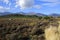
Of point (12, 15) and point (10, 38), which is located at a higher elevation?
point (10, 38)

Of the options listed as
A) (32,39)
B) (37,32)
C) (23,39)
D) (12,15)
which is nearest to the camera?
(32,39)

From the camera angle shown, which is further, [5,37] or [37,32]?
[37,32]

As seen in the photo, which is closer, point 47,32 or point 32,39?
point 47,32

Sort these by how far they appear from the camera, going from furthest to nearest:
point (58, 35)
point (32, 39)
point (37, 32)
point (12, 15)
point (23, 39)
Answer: point (12, 15) < point (37, 32) < point (23, 39) < point (32, 39) < point (58, 35)

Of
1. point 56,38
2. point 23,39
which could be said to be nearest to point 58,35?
point 56,38

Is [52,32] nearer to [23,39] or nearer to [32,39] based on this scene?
[32,39]

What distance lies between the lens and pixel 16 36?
20906 millimetres

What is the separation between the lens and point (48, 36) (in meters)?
11.9

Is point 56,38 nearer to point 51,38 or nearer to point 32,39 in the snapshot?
point 51,38

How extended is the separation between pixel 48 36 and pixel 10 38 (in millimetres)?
8621

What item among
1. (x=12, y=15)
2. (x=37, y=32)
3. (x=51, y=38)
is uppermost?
(x=51, y=38)

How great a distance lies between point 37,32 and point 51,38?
12375mm

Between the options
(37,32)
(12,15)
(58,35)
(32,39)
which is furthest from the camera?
(12,15)

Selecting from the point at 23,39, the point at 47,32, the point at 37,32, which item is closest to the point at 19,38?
the point at 23,39
